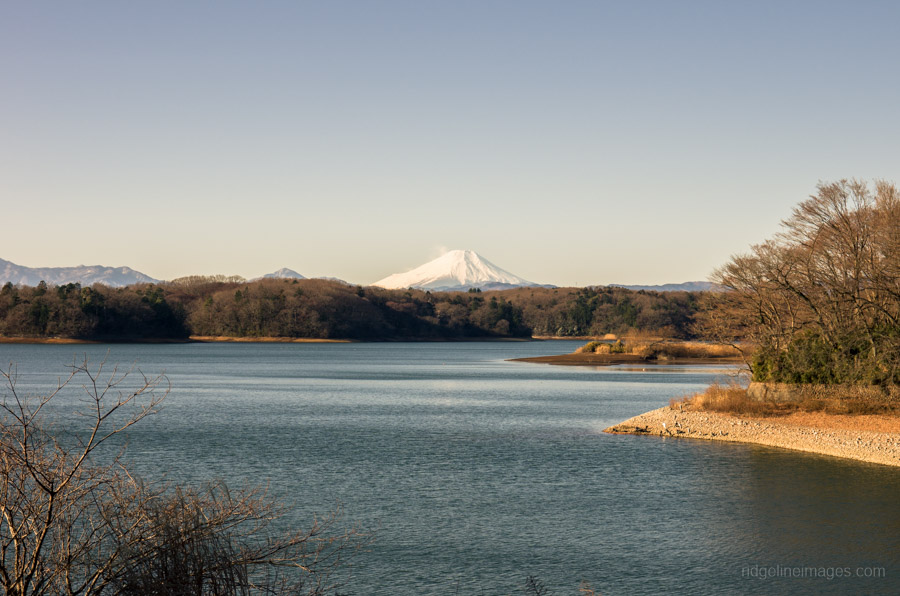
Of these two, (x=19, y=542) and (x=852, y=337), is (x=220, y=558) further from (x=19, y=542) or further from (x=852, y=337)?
(x=852, y=337)

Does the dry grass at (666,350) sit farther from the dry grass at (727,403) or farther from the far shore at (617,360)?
the dry grass at (727,403)

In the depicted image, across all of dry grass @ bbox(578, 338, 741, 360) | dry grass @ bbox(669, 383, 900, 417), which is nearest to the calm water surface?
dry grass @ bbox(669, 383, 900, 417)

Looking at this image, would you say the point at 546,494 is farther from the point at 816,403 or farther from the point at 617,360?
the point at 617,360

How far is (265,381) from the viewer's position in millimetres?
71938

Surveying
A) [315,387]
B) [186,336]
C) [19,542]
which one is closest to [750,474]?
[19,542]

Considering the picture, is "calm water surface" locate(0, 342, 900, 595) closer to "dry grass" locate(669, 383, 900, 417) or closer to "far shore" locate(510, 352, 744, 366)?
"dry grass" locate(669, 383, 900, 417)

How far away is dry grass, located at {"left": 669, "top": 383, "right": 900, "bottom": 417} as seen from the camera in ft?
112

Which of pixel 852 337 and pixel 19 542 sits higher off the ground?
pixel 852 337

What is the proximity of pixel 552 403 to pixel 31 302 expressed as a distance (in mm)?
142553

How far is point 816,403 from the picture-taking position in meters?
35.9

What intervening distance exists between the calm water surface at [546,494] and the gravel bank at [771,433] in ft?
3.89

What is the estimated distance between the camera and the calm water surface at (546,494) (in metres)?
16.5

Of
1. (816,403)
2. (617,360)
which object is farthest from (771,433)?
(617,360)

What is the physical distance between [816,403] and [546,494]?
17851 mm
